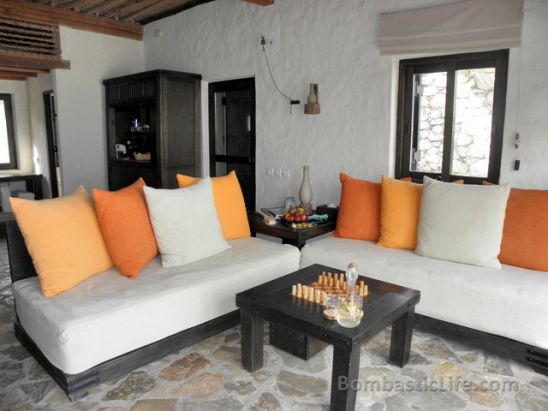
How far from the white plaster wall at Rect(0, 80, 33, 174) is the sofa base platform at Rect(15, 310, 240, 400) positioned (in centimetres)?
559

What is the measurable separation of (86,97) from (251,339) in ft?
15.5

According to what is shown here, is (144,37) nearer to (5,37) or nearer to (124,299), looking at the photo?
(5,37)

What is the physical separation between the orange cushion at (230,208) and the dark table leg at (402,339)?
1497 millimetres

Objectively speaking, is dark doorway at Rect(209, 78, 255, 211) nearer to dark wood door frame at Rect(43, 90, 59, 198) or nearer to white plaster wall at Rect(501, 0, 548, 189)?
white plaster wall at Rect(501, 0, 548, 189)

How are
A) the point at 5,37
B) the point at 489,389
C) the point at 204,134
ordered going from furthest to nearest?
1. the point at 204,134
2. the point at 5,37
3. the point at 489,389

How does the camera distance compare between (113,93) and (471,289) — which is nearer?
(471,289)

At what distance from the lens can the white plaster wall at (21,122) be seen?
718 centimetres

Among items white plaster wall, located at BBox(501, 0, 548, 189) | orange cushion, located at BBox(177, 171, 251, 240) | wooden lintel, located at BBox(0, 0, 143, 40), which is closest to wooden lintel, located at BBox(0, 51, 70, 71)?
wooden lintel, located at BBox(0, 0, 143, 40)

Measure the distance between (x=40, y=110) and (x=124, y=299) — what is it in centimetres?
581

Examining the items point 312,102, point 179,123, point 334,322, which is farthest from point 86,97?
point 334,322

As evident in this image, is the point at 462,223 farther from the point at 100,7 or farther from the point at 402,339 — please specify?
the point at 100,7

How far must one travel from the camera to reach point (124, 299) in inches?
89.5

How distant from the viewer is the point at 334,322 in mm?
2002

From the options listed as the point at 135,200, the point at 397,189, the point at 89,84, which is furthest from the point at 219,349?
the point at 89,84
